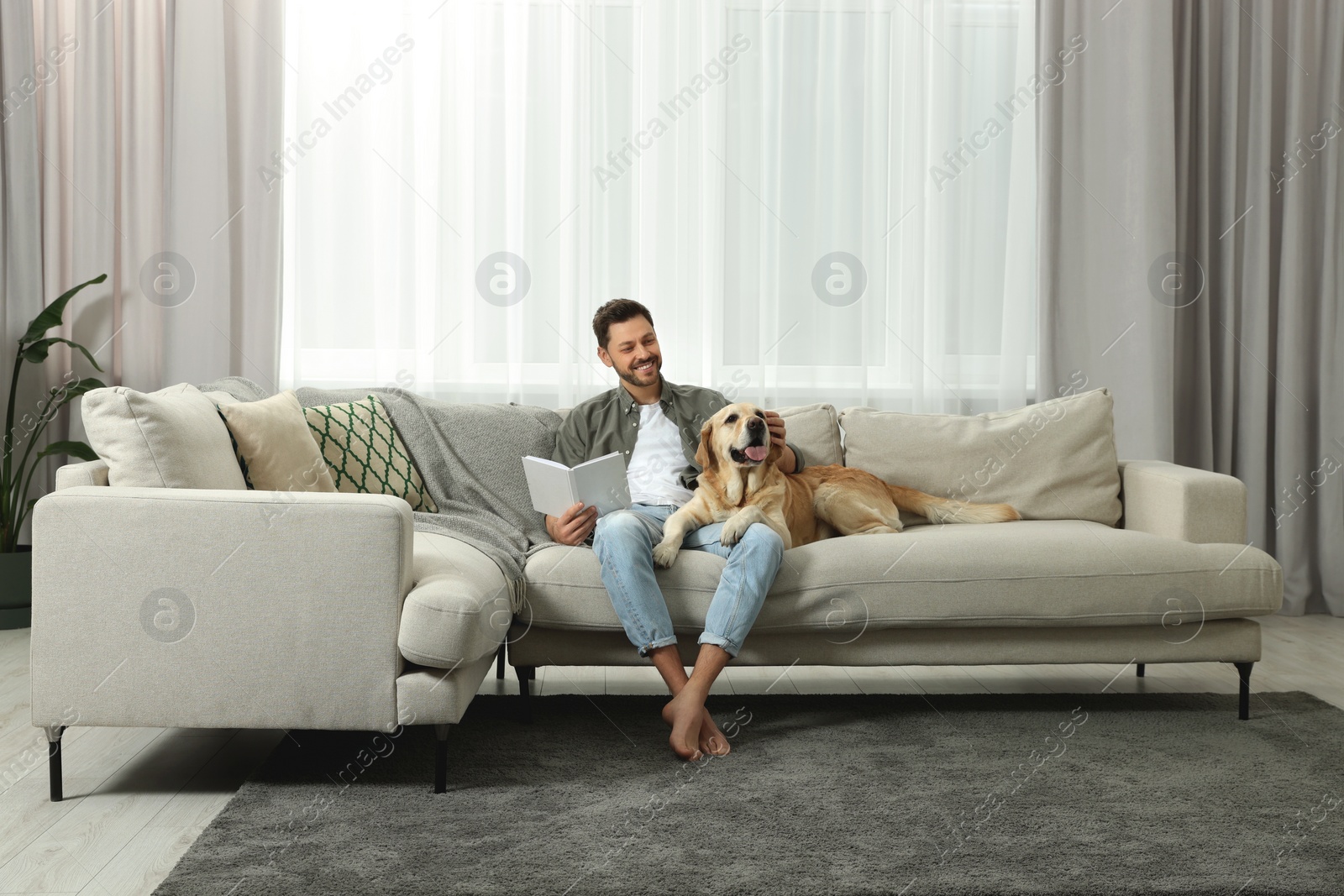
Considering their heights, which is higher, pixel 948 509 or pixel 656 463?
pixel 656 463

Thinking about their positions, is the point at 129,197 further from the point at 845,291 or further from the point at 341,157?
the point at 845,291

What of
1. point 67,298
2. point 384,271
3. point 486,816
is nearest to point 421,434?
point 384,271

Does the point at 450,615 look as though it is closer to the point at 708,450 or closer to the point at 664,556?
the point at 664,556

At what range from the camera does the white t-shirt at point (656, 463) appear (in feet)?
8.71

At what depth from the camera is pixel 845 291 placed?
369 cm

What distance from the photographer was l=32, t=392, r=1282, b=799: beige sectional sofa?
185 cm

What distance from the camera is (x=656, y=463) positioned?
8.85ft

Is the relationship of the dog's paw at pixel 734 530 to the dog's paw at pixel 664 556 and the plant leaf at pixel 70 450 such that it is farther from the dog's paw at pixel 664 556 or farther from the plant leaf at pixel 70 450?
the plant leaf at pixel 70 450

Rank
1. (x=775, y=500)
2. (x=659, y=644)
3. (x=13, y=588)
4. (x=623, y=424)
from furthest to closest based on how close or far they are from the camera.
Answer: (x=13, y=588)
(x=623, y=424)
(x=775, y=500)
(x=659, y=644)

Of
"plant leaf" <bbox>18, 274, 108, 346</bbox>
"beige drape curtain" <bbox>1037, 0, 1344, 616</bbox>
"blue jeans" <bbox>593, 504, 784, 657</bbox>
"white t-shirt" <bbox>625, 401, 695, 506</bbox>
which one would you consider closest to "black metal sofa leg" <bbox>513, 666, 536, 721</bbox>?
"blue jeans" <bbox>593, 504, 784, 657</bbox>

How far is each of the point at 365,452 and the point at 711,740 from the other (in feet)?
3.73

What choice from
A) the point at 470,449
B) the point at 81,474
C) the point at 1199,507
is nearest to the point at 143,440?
the point at 81,474

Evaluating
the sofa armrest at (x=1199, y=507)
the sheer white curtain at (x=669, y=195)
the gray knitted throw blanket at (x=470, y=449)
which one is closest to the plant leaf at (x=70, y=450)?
the sheer white curtain at (x=669, y=195)

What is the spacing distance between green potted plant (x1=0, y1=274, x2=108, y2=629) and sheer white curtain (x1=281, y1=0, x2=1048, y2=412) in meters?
0.68
